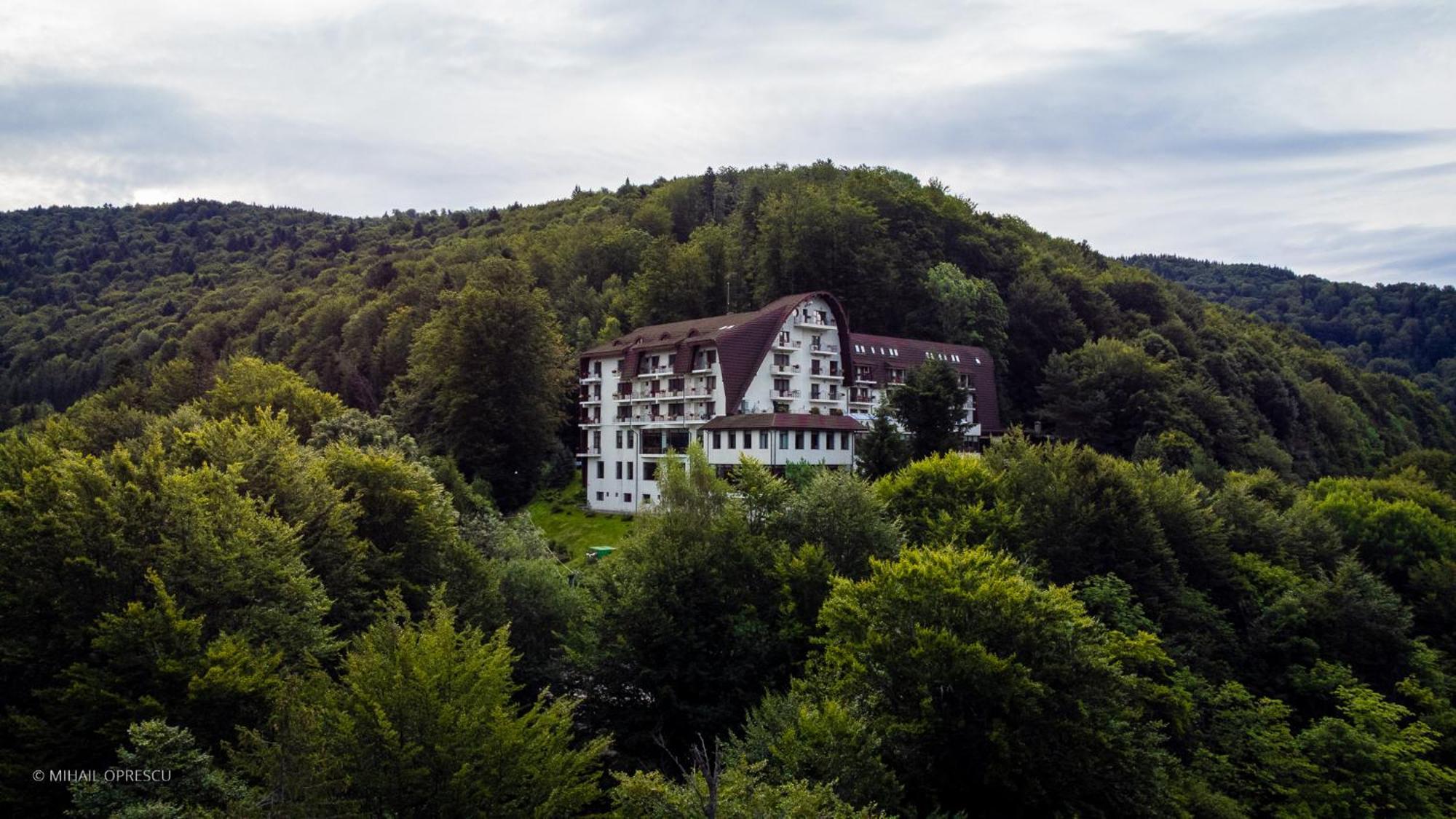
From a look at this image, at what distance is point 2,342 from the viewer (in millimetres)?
185500

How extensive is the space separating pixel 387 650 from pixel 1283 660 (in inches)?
2029

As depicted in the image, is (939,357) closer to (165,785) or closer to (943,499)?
(943,499)

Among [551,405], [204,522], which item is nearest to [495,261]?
[551,405]

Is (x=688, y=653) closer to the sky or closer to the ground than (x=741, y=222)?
closer to the ground

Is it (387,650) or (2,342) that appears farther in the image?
(2,342)

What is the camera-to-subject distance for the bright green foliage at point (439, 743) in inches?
1008

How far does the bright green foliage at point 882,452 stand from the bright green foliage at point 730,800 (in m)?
41.2

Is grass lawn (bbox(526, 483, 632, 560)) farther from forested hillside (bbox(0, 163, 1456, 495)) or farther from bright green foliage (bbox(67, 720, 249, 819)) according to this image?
bright green foliage (bbox(67, 720, 249, 819))

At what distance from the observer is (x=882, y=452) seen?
6719 centimetres

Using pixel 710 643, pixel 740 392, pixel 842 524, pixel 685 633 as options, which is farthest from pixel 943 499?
pixel 740 392

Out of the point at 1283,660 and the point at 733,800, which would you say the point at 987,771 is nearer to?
the point at 733,800

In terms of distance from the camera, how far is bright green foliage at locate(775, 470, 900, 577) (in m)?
46.5

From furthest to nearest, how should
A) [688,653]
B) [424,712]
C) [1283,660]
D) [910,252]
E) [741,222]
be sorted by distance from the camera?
1. [741,222]
2. [910,252]
3. [1283,660]
4. [688,653]
5. [424,712]

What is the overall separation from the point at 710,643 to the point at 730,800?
19711 millimetres
